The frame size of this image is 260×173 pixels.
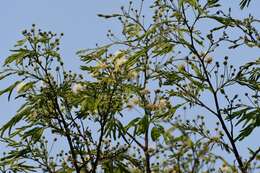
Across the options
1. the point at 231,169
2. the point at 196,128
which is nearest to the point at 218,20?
the point at 196,128

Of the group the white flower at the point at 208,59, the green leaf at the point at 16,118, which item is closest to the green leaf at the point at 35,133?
the green leaf at the point at 16,118

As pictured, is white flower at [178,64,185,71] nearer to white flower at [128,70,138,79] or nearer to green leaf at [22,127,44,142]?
white flower at [128,70,138,79]

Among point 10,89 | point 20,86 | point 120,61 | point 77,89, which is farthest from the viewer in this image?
point 10,89

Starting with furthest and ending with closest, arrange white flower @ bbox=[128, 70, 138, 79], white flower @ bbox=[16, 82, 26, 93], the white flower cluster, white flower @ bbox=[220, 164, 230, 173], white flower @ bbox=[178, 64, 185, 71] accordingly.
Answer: white flower @ bbox=[16, 82, 26, 93] → white flower @ bbox=[128, 70, 138, 79] → the white flower cluster → white flower @ bbox=[178, 64, 185, 71] → white flower @ bbox=[220, 164, 230, 173]

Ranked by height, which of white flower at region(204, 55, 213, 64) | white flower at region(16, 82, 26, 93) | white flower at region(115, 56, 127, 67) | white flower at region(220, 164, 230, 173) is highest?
white flower at region(16, 82, 26, 93)

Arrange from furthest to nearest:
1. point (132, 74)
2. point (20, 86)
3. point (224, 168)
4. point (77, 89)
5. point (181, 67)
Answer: point (20, 86) < point (77, 89) < point (132, 74) < point (181, 67) < point (224, 168)

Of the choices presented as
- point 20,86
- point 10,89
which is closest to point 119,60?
point 20,86

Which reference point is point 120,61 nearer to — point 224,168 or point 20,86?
point 20,86

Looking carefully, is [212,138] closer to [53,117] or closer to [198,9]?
[198,9]

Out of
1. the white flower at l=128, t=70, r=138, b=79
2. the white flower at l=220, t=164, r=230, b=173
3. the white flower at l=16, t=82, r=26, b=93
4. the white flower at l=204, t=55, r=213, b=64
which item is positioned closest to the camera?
the white flower at l=220, t=164, r=230, b=173

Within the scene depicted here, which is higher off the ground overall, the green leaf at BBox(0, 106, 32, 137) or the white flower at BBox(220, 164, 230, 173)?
the green leaf at BBox(0, 106, 32, 137)

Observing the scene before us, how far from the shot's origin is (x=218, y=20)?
8031 millimetres

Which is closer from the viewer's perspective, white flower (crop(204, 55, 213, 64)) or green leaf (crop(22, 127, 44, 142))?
white flower (crop(204, 55, 213, 64))

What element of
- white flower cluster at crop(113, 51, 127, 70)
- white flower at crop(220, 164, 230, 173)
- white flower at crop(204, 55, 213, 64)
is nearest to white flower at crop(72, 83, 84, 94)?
white flower cluster at crop(113, 51, 127, 70)
